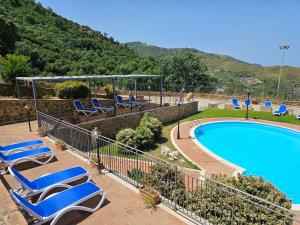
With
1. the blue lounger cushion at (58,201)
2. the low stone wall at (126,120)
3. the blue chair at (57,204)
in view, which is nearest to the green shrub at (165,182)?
the blue chair at (57,204)

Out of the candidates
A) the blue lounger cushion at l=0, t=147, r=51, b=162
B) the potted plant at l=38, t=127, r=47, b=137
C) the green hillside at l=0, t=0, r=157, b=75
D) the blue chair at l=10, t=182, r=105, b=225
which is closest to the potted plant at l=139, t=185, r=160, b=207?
the blue chair at l=10, t=182, r=105, b=225

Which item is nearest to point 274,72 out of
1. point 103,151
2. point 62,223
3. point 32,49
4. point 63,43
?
point 63,43

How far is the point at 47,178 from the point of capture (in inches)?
223

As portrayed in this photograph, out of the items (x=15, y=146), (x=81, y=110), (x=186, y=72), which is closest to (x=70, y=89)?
(x=81, y=110)

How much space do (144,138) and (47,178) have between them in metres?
7.13

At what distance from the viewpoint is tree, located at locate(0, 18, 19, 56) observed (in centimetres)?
2047

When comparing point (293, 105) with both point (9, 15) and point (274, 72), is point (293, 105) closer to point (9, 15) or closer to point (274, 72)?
point (9, 15)

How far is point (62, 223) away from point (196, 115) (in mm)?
16852

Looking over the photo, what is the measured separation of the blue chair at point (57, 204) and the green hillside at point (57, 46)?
24581mm

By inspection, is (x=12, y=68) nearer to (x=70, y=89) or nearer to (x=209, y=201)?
(x=70, y=89)

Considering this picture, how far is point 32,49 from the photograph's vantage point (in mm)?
28469

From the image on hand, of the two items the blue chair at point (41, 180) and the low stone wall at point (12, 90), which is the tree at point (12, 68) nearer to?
the low stone wall at point (12, 90)

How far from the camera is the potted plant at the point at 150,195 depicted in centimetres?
527

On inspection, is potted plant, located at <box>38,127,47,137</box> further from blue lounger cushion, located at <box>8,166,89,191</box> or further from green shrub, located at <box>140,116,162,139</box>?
green shrub, located at <box>140,116,162,139</box>
